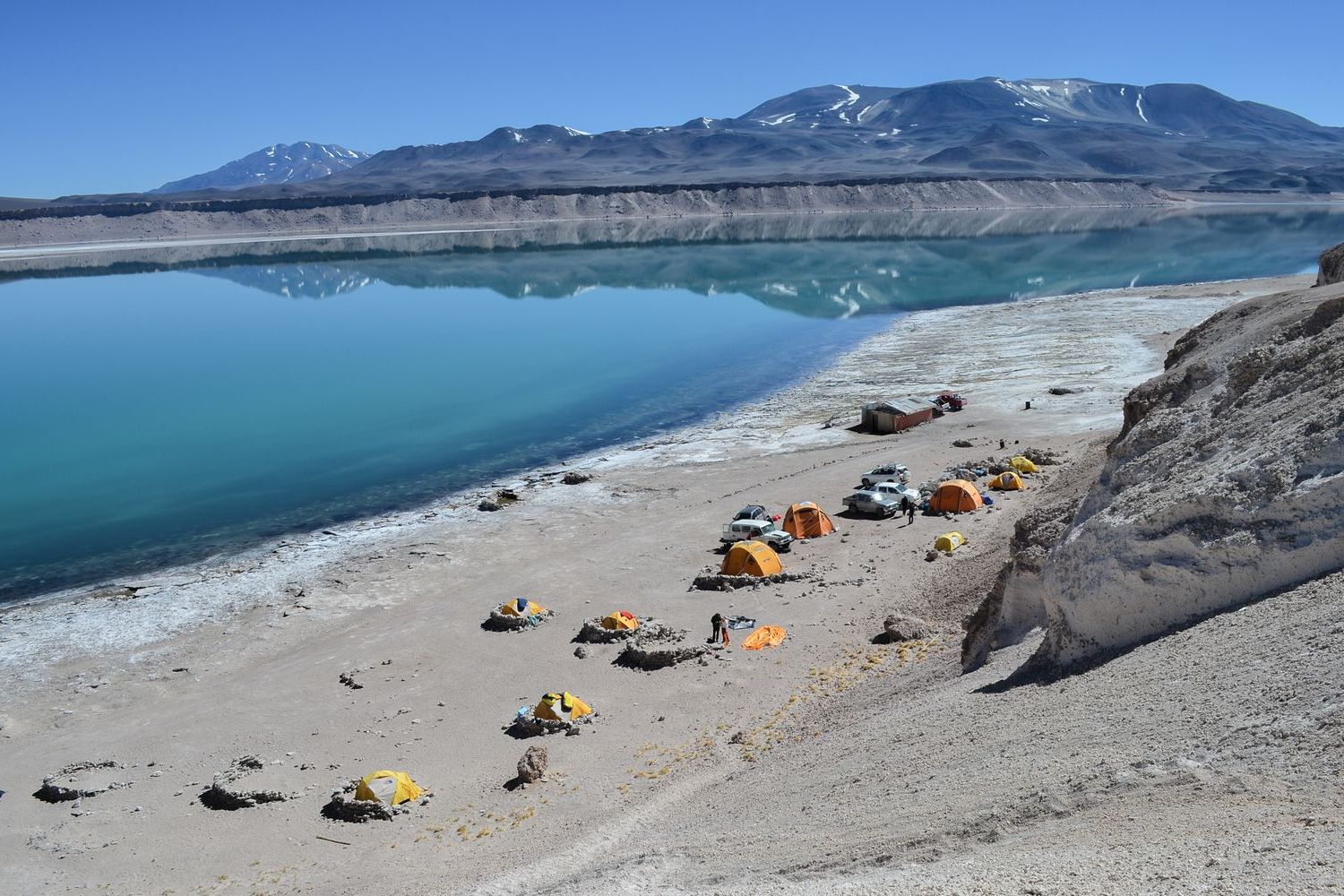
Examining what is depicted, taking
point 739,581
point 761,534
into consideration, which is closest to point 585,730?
point 739,581

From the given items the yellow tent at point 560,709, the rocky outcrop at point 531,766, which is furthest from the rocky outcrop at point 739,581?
the rocky outcrop at point 531,766

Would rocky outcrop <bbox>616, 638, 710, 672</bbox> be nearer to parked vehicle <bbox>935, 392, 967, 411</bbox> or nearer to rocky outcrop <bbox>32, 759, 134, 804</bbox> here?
rocky outcrop <bbox>32, 759, 134, 804</bbox>

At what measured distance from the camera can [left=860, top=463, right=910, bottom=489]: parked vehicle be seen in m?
34.6

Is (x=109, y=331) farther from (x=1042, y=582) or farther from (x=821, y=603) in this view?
(x=1042, y=582)

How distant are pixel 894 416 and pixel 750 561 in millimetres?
18628

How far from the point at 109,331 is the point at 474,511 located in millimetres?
71197

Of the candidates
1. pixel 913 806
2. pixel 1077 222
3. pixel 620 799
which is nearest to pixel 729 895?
pixel 913 806

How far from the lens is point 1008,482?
33.2 m

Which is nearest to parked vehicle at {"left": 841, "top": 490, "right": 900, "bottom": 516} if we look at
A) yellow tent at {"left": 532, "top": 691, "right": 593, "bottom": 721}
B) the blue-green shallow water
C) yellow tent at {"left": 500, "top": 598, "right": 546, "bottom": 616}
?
yellow tent at {"left": 500, "top": 598, "right": 546, "bottom": 616}

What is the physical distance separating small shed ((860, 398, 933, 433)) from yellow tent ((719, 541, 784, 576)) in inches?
698

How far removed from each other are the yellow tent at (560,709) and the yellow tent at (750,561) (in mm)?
7993

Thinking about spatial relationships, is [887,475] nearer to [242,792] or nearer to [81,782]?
[242,792]

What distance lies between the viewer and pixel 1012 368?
2240 inches

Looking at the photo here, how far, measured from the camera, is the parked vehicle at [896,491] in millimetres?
32375
